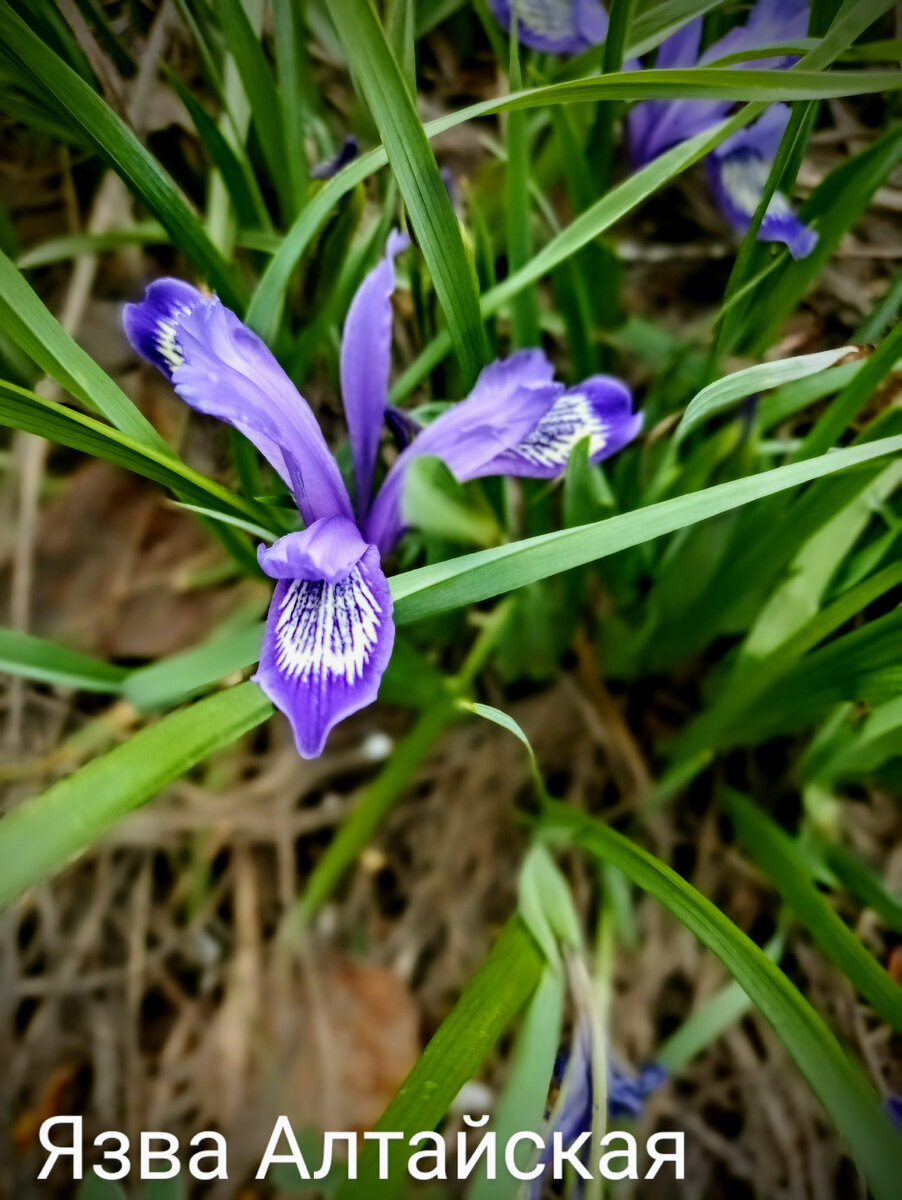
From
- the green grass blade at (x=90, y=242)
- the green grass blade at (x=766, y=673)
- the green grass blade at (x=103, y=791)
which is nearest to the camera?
the green grass blade at (x=103, y=791)

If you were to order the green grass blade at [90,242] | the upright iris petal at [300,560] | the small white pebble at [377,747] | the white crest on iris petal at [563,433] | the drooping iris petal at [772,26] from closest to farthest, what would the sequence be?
the upright iris petal at [300,560] < the white crest on iris petal at [563,433] < the drooping iris petal at [772,26] < the green grass blade at [90,242] < the small white pebble at [377,747]

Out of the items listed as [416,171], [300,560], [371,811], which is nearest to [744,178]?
[416,171]

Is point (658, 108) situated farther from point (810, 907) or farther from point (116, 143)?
point (810, 907)

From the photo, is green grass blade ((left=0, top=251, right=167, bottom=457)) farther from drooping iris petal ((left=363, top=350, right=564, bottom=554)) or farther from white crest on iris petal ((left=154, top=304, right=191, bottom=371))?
drooping iris petal ((left=363, top=350, right=564, bottom=554))

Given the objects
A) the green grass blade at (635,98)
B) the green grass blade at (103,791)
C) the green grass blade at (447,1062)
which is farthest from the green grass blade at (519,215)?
the green grass blade at (447,1062)

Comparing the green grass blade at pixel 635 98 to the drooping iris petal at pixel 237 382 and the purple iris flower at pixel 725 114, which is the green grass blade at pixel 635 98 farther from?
the purple iris flower at pixel 725 114

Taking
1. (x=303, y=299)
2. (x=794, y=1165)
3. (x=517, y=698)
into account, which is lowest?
(x=794, y=1165)

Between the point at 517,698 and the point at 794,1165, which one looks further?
the point at 517,698

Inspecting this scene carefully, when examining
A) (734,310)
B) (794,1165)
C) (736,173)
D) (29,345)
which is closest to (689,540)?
(734,310)

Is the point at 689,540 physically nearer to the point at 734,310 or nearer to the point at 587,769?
the point at 734,310
